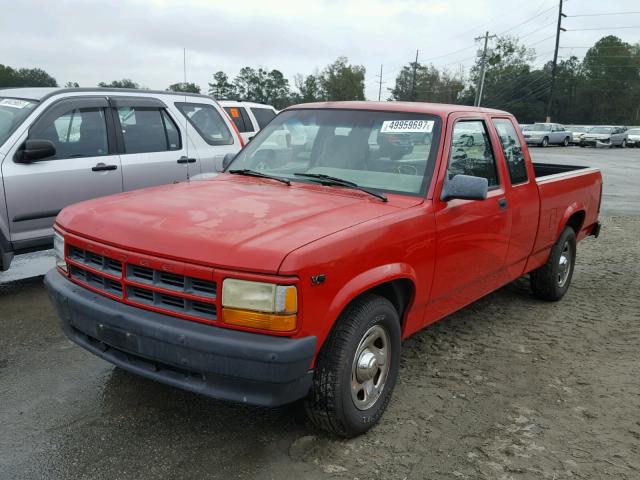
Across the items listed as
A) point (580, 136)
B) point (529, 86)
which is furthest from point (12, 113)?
point (529, 86)

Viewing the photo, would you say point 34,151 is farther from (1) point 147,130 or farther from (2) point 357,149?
(2) point 357,149

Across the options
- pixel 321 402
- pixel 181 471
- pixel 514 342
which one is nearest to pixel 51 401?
pixel 181 471

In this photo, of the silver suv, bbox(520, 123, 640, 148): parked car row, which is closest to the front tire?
the silver suv

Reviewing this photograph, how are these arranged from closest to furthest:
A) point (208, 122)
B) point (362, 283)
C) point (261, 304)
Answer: point (261, 304), point (362, 283), point (208, 122)

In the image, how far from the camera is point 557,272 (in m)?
5.47

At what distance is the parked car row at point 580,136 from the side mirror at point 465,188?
37287 mm

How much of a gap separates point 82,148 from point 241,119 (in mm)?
5973

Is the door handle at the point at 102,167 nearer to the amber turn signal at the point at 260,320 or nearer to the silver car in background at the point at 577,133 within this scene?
the amber turn signal at the point at 260,320

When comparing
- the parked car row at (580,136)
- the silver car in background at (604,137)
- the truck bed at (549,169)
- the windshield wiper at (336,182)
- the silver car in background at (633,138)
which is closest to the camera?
the windshield wiper at (336,182)

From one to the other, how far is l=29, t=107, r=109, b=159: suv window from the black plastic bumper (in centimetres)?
325

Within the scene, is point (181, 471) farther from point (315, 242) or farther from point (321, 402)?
point (315, 242)

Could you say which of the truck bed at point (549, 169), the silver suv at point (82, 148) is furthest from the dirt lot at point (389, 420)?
the truck bed at point (549, 169)

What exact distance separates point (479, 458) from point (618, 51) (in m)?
97.0

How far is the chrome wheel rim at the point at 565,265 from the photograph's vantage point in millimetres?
5629
